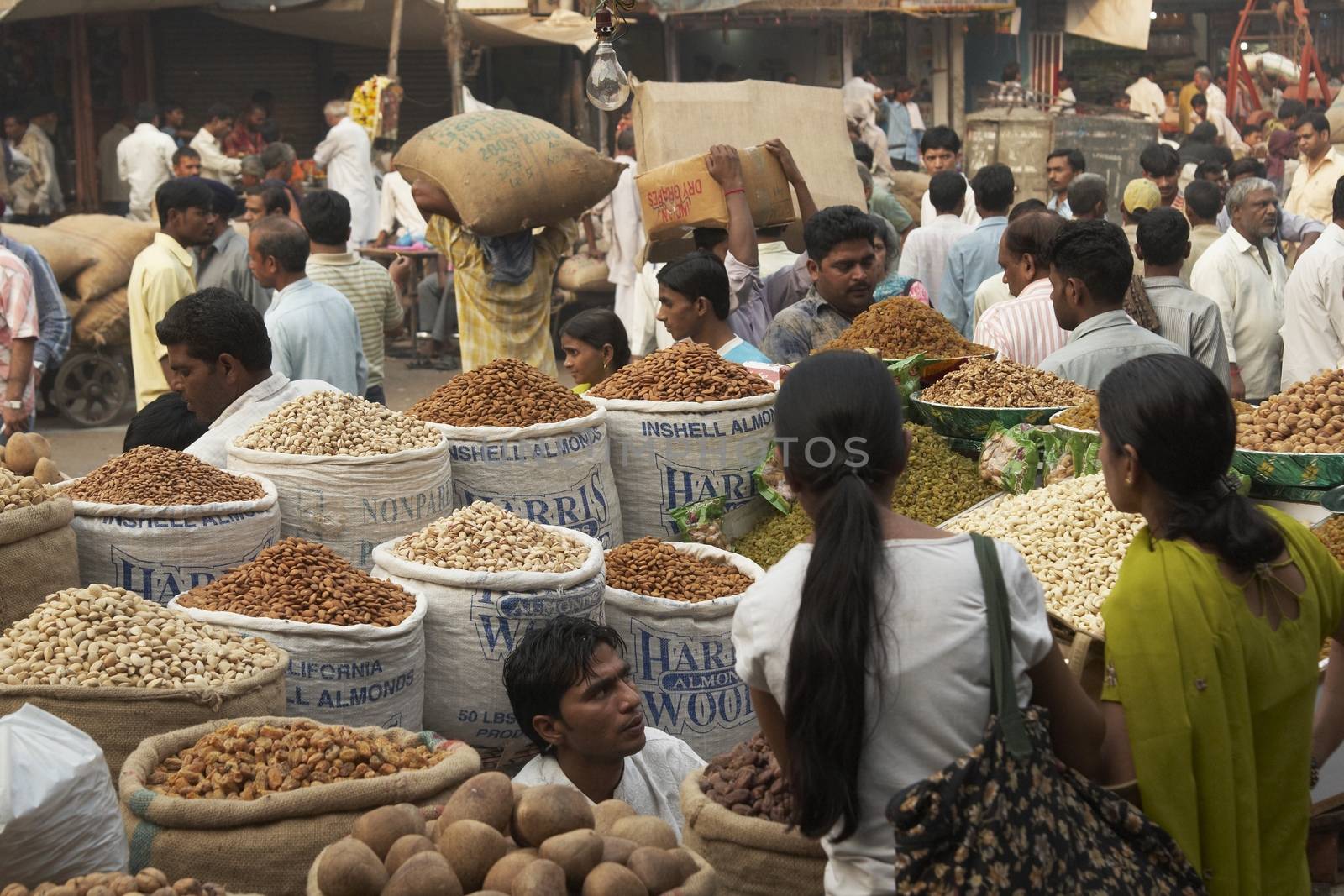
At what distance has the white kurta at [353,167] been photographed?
12492 mm

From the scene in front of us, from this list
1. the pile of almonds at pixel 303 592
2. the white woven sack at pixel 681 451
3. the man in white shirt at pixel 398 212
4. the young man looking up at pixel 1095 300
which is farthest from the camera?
the man in white shirt at pixel 398 212

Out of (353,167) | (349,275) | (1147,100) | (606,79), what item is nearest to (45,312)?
(349,275)

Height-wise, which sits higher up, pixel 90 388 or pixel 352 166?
pixel 352 166

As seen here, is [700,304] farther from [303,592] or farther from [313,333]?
[303,592]

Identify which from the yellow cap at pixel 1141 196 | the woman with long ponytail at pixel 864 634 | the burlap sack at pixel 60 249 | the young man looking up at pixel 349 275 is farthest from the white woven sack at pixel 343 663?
the burlap sack at pixel 60 249

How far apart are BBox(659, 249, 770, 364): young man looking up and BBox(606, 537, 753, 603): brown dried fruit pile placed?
1145 millimetres

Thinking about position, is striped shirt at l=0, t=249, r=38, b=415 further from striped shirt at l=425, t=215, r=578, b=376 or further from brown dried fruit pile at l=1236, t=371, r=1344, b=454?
brown dried fruit pile at l=1236, t=371, r=1344, b=454

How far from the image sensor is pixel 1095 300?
430cm

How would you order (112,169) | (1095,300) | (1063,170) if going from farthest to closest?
(112,169)
(1063,170)
(1095,300)

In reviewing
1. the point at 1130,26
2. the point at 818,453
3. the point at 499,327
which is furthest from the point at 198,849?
the point at 1130,26

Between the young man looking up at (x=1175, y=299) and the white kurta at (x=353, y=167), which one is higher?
the white kurta at (x=353, y=167)

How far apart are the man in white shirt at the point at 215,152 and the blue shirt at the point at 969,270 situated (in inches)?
301

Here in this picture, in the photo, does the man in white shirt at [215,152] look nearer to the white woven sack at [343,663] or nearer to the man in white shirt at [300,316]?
the man in white shirt at [300,316]

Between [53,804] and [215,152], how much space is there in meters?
11.1
